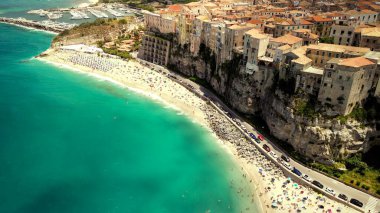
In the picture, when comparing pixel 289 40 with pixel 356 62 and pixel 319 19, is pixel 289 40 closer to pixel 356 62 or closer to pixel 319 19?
pixel 356 62

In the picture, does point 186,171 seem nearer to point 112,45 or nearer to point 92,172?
point 92,172

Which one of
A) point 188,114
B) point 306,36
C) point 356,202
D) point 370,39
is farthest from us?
point 188,114

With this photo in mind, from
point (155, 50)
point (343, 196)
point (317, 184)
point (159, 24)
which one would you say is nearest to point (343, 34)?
point (317, 184)

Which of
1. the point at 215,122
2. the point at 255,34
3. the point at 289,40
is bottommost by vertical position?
the point at 215,122

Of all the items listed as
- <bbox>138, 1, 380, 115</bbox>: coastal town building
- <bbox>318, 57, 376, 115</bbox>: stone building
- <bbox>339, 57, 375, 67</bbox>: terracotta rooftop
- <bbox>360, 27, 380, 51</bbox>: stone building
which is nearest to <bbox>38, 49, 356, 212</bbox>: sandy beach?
<bbox>138, 1, 380, 115</bbox>: coastal town building

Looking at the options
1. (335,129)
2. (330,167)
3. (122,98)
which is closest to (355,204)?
(330,167)
